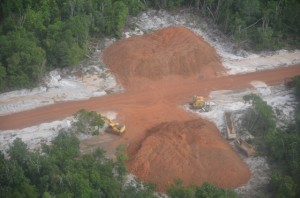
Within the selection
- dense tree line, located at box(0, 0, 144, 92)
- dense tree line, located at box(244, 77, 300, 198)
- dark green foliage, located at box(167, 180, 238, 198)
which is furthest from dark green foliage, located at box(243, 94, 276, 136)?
dense tree line, located at box(0, 0, 144, 92)

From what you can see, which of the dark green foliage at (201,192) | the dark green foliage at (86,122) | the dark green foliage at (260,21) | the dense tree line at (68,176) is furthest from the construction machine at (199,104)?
the dark green foliage at (201,192)

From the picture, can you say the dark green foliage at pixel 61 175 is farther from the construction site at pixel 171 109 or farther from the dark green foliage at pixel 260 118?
the dark green foliage at pixel 260 118

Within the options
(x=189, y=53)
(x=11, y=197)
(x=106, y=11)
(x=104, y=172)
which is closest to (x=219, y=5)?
(x=189, y=53)

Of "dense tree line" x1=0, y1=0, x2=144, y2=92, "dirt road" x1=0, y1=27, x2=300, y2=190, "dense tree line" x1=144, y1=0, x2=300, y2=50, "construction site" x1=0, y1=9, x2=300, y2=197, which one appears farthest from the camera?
"dense tree line" x1=144, y1=0, x2=300, y2=50

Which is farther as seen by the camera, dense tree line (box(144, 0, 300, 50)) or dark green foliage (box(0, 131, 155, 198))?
dense tree line (box(144, 0, 300, 50))

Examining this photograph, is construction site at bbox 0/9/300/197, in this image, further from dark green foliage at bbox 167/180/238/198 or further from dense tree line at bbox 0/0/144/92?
dark green foliage at bbox 167/180/238/198

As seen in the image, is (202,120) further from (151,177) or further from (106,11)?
(106,11)
